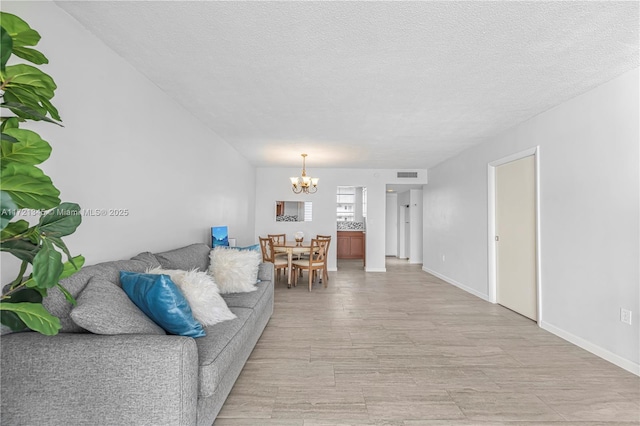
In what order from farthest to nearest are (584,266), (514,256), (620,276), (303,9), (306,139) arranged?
1. (306,139)
2. (514,256)
3. (584,266)
4. (620,276)
5. (303,9)

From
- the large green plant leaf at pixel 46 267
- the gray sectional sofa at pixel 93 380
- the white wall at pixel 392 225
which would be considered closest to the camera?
the large green plant leaf at pixel 46 267

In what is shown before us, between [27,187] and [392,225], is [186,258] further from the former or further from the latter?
[392,225]

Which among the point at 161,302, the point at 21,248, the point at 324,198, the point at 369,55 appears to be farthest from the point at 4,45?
the point at 324,198

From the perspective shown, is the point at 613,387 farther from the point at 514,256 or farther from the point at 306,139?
the point at 306,139

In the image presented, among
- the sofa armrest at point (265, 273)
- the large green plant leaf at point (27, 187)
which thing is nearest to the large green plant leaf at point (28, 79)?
the large green plant leaf at point (27, 187)

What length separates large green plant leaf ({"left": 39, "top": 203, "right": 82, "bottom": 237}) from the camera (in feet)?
3.06

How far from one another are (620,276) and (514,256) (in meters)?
1.49

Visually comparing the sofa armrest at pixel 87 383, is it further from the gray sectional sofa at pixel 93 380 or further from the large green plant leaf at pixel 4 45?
the large green plant leaf at pixel 4 45

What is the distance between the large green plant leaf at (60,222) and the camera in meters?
0.93

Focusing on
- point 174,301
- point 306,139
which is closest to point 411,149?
point 306,139

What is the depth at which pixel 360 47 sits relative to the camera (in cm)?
219

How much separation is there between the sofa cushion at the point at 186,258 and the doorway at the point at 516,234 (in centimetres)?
381

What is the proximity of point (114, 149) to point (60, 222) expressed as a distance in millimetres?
1604

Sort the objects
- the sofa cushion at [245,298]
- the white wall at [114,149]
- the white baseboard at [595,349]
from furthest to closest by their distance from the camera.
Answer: the sofa cushion at [245,298] → the white baseboard at [595,349] → the white wall at [114,149]
